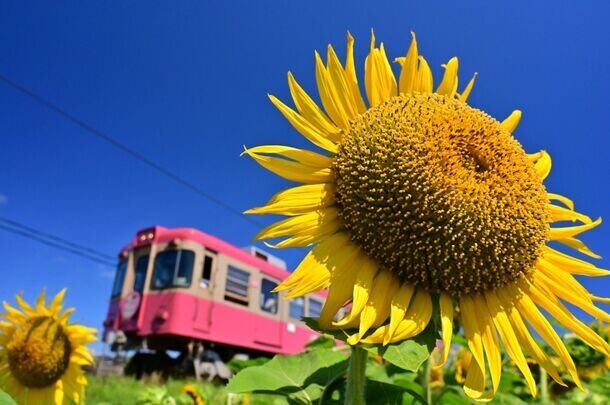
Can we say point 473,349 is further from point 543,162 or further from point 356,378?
point 543,162

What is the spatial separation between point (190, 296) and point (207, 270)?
2.91ft

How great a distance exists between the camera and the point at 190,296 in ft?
40.8

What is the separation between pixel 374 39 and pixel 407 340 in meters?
0.88

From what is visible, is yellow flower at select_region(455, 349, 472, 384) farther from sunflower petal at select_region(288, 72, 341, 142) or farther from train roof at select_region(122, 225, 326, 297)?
train roof at select_region(122, 225, 326, 297)

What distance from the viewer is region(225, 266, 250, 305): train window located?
13594mm

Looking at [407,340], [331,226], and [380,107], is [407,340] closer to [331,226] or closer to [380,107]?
[331,226]

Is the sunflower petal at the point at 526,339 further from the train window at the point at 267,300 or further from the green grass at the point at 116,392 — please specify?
the train window at the point at 267,300

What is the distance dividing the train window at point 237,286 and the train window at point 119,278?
265cm

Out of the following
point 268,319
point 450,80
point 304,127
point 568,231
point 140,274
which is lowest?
point 568,231

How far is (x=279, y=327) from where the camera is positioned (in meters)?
15.1

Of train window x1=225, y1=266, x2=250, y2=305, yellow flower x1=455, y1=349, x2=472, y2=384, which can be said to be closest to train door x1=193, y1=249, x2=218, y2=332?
train window x1=225, y1=266, x2=250, y2=305

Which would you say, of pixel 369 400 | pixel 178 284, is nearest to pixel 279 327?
pixel 178 284

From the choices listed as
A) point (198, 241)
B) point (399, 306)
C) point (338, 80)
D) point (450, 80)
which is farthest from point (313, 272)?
point (198, 241)

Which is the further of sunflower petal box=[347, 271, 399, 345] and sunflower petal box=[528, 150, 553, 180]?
sunflower petal box=[528, 150, 553, 180]
